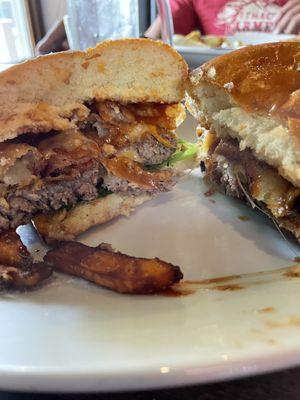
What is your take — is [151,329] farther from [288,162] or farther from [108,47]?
[108,47]

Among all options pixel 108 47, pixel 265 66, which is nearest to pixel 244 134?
pixel 265 66

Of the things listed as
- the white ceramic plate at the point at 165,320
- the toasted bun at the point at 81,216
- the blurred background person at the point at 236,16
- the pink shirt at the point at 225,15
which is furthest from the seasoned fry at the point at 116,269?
the pink shirt at the point at 225,15

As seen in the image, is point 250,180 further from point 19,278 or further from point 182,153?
point 19,278

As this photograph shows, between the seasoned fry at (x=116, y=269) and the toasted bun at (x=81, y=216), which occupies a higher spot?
the seasoned fry at (x=116, y=269)

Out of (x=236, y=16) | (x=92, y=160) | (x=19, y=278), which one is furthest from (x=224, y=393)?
(x=236, y=16)

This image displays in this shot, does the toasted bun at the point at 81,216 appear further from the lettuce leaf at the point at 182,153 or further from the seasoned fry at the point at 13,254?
the lettuce leaf at the point at 182,153

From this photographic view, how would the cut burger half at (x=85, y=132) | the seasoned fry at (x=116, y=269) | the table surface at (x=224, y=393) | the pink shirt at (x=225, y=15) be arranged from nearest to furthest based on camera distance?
the table surface at (x=224, y=393), the seasoned fry at (x=116, y=269), the cut burger half at (x=85, y=132), the pink shirt at (x=225, y=15)

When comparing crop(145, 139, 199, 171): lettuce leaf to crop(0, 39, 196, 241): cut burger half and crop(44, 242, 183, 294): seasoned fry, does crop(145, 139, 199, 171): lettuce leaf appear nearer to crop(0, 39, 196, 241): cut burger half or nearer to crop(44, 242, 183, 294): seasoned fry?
crop(0, 39, 196, 241): cut burger half
